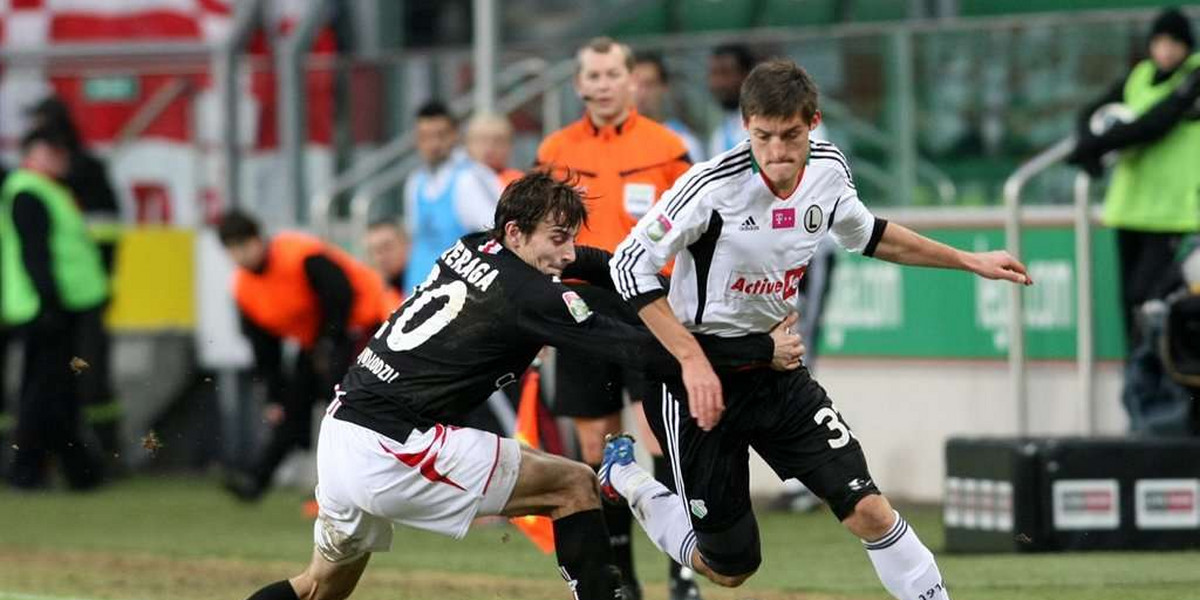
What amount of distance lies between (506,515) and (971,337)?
683cm

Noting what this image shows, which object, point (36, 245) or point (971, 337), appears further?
point (36, 245)

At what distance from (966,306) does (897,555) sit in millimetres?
6639

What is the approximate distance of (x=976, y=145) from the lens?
14430mm

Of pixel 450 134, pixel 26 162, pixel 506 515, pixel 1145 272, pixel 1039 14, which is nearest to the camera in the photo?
pixel 506 515

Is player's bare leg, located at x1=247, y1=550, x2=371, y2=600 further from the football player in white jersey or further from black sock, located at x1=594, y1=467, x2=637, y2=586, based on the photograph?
black sock, located at x1=594, y1=467, x2=637, y2=586

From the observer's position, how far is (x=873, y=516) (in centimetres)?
800

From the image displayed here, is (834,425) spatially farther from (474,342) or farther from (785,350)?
(474,342)

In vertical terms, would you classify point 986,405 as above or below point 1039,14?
below

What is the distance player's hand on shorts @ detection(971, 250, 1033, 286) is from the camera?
8.08m

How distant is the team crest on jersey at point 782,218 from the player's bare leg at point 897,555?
3.04 ft

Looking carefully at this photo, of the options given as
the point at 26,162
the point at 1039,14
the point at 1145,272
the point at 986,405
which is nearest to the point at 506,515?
the point at 1145,272

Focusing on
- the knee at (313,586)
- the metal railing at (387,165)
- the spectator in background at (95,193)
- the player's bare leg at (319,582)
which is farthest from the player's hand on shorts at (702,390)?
the spectator in background at (95,193)

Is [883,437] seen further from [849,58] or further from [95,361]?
[95,361]

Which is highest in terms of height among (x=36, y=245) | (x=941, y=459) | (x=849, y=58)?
(x=849, y=58)
